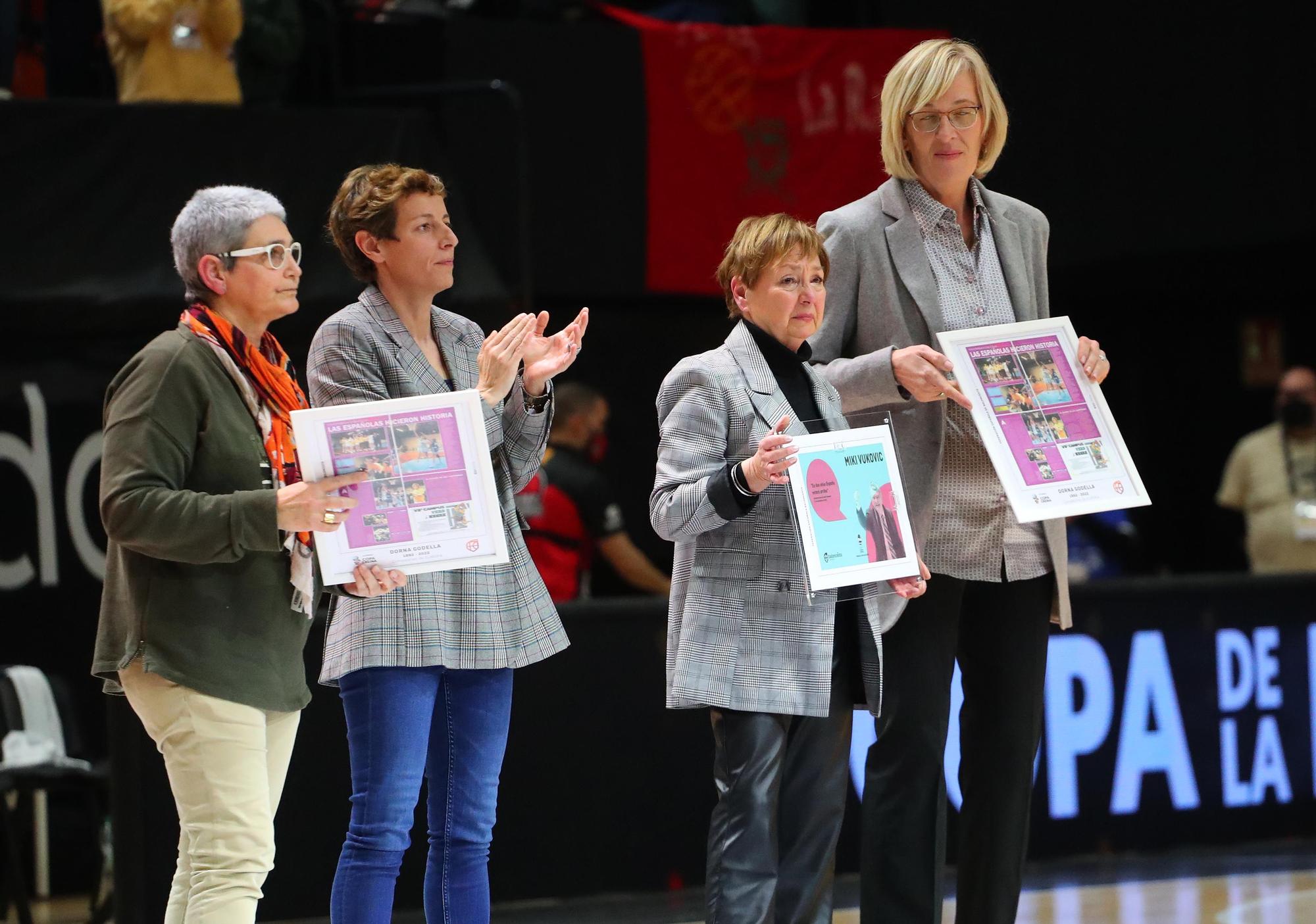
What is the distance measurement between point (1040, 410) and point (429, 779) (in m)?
1.40

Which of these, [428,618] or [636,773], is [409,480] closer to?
[428,618]

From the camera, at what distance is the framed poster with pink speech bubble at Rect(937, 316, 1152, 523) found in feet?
11.3

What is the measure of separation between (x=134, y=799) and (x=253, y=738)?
5.50 feet

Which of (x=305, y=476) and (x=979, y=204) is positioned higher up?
(x=979, y=204)

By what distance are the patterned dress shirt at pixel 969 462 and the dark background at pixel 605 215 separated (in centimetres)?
200

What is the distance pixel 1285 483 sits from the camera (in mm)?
7820

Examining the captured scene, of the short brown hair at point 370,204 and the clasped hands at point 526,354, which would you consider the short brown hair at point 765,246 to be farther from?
the short brown hair at point 370,204

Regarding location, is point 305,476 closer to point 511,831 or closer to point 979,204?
point 979,204

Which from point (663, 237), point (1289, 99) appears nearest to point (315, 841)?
point (663, 237)

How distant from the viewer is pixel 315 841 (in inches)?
195

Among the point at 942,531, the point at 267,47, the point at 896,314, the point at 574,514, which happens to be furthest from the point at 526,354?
the point at 267,47

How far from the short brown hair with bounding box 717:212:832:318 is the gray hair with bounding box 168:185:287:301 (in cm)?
89

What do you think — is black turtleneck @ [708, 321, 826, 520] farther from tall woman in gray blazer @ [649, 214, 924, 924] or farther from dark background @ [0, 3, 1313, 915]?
dark background @ [0, 3, 1313, 915]

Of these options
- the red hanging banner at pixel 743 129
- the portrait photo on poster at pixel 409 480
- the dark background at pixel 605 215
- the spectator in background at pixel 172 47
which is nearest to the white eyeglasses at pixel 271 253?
the portrait photo on poster at pixel 409 480
